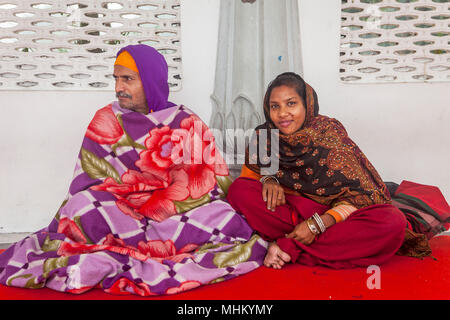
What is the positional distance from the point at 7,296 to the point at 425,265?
5.86 feet

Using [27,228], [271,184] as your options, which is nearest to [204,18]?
[271,184]

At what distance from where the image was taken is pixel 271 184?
188 cm

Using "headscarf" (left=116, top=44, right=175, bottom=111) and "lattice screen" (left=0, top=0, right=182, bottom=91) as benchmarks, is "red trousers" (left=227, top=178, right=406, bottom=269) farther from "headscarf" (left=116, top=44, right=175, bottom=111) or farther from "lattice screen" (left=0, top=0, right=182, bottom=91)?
"lattice screen" (left=0, top=0, right=182, bottom=91)

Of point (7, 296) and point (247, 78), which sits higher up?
point (247, 78)

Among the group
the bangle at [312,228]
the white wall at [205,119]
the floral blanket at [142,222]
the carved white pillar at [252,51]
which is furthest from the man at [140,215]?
the white wall at [205,119]

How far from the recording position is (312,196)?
1847 millimetres

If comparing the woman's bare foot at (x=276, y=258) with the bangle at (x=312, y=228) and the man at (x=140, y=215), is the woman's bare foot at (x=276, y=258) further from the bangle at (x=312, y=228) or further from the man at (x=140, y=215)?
the bangle at (x=312, y=228)

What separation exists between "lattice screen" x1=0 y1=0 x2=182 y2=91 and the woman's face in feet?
3.02

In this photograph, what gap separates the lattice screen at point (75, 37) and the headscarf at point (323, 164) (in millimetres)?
1040

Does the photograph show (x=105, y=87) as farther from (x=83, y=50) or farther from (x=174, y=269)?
(x=174, y=269)

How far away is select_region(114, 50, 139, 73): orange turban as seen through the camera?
6.54ft

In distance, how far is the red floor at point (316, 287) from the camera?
4.59 feet

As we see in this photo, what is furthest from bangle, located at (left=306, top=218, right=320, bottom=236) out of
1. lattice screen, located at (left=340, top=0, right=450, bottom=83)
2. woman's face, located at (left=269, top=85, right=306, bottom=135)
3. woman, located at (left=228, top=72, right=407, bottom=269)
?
lattice screen, located at (left=340, top=0, right=450, bottom=83)

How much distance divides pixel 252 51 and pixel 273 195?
1082 mm
